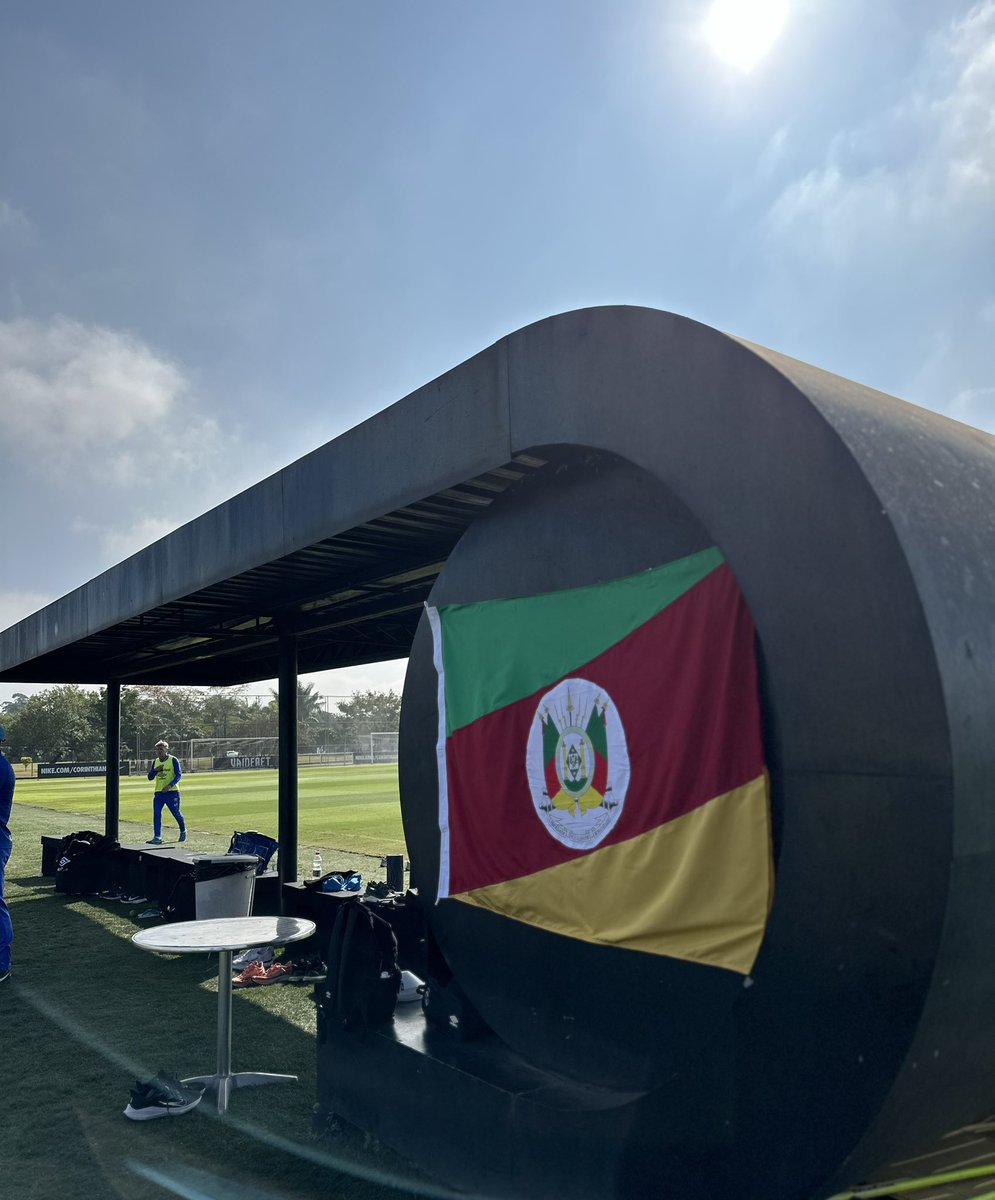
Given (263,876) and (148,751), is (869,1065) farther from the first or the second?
(148,751)

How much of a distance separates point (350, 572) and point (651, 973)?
5.26 m

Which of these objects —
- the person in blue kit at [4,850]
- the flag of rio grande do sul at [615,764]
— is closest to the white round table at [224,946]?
the flag of rio grande do sul at [615,764]

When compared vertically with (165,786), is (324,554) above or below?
above

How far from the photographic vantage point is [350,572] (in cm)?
840

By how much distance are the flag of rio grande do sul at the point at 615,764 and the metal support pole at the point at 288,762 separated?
6.48 m

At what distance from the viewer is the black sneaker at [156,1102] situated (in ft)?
18.1

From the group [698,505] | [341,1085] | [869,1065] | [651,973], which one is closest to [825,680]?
[698,505]

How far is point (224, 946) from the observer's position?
5559 mm

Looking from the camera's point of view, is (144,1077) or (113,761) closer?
(144,1077)

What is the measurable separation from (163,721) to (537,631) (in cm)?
10013

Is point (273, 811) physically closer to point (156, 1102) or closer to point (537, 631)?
point (156, 1102)

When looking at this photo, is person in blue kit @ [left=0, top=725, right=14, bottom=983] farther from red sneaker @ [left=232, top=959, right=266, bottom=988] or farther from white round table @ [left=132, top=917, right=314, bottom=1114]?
white round table @ [left=132, top=917, right=314, bottom=1114]

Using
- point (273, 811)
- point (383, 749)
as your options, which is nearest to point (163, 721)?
point (383, 749)

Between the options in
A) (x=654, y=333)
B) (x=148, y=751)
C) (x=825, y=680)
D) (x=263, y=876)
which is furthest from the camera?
(x=148, y=751)
